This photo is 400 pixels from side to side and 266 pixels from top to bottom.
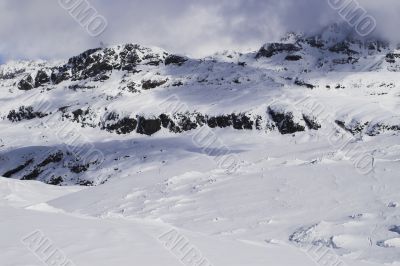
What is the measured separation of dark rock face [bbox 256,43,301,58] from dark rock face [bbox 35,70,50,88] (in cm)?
7240

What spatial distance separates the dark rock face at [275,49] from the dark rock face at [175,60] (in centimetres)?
5861

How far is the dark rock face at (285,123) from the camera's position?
60938mm

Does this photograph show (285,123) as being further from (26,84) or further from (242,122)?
(26,84)

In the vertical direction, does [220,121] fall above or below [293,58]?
below

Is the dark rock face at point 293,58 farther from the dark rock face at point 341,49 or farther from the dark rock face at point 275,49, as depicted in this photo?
the dark rock face at point 341,49

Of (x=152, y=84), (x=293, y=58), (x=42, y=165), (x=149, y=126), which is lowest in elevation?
(x=42, y=165)

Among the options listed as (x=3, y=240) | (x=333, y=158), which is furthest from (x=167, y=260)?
(x=333, y=158)

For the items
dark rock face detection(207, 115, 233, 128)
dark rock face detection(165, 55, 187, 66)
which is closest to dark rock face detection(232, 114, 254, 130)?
dark rock face detection(207, 115, 233, 128)

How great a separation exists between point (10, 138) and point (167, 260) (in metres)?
77.7

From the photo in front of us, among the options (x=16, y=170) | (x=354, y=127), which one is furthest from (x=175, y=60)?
(x=354, y=127)

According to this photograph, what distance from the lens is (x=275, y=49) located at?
509 feet

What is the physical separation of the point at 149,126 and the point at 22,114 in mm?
35307

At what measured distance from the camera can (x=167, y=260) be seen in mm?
7340

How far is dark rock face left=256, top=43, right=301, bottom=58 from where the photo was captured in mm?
152750
